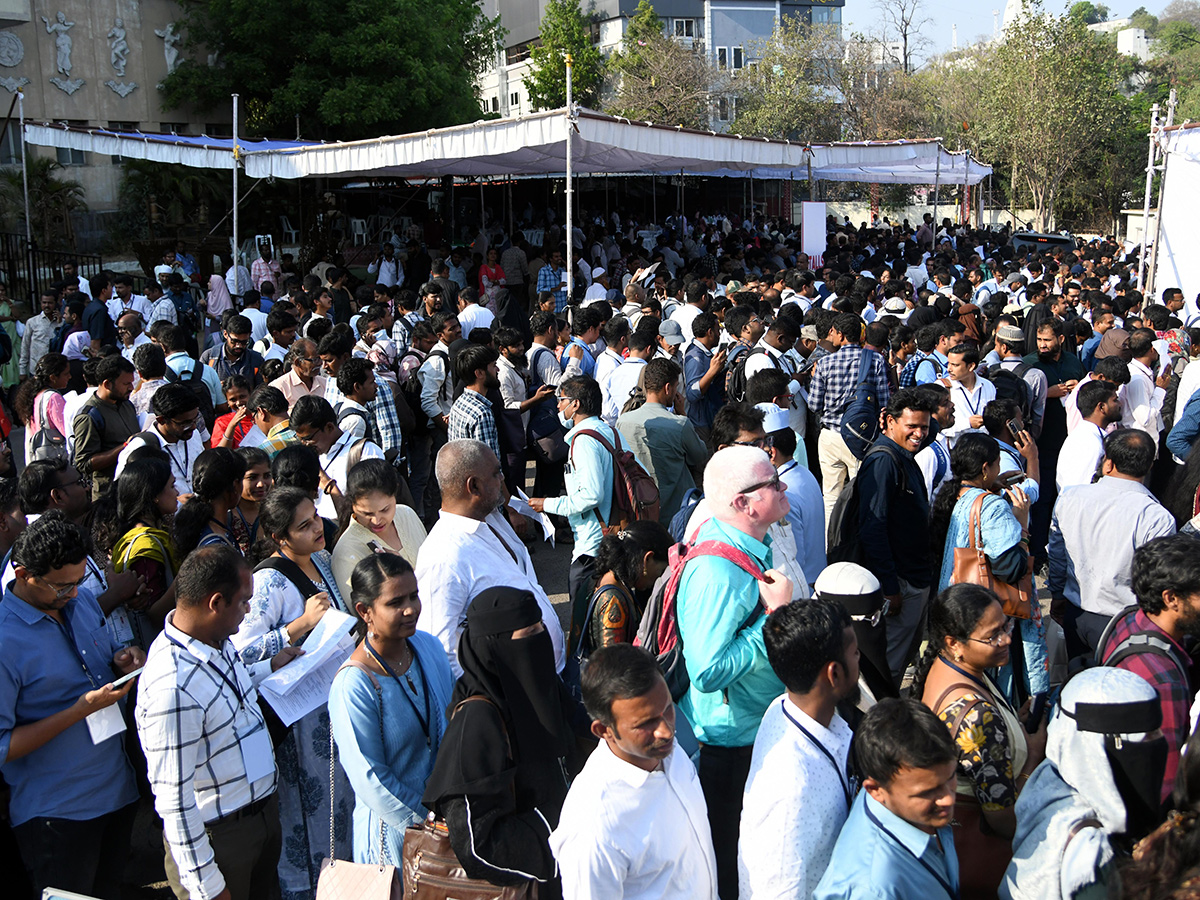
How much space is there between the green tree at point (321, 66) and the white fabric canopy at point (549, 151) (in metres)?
7.47

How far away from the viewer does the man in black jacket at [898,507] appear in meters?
4.59

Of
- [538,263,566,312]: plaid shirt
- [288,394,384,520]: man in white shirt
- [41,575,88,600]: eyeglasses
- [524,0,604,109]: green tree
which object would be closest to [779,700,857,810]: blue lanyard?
[41,575,88,600]: eyeglasses

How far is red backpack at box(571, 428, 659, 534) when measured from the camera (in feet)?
15.8

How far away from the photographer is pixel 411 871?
2.68m

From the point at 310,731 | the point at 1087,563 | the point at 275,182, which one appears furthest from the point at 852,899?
the point at 275,182

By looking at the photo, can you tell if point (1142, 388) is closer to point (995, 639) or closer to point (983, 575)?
point (983, 575)

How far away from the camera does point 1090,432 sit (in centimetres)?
548

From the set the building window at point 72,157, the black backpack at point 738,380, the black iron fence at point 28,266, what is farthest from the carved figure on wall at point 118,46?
the black backpack at point 738,380

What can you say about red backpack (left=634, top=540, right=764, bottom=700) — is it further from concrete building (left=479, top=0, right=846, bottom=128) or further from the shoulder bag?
concrete building (left=479, top=0, right=846, bottom=128)

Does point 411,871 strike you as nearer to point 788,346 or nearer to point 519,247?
point 788,346

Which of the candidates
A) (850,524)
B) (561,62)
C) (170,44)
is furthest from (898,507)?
(561,62)

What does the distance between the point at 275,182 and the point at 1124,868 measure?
2528 centimetres

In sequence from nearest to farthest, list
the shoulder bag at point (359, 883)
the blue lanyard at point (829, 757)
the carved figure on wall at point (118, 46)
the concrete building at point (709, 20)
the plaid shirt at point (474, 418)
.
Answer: the blue lanyard at point (829, 757)
the shoulder bag at point (359, 883)
the plaid shirt at point (474, 418)
the carved figure on wall at point (118, 46)
the concrete building at point (709, 20)

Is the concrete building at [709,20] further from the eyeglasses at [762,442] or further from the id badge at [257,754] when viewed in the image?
the id badge at [257,754]
